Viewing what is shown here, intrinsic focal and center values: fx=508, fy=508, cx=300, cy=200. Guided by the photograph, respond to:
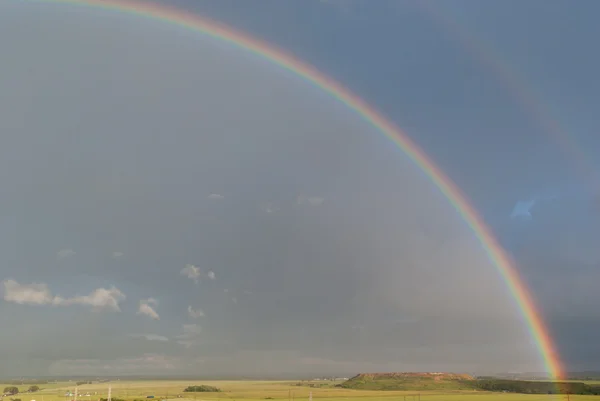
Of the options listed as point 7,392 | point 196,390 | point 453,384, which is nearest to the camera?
point 7,392

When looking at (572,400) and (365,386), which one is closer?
Answer: (572,400)

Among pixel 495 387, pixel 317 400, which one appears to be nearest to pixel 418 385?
pixel 495 387

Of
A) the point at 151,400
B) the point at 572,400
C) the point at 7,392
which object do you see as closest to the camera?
the point at 151,400

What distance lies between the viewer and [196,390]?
546ft

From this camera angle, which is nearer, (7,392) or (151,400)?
(151,400)

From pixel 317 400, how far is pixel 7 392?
101625 mm

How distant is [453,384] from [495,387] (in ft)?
77.5

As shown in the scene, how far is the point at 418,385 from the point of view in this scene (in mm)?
196750

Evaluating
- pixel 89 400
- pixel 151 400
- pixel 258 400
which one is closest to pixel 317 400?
pixel 258 400

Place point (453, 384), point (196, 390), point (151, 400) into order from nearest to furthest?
point (151, 400) → point (196, 390) → point (453, 384)

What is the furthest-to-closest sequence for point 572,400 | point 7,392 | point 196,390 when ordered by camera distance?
point 196,390 < point 7,392 < point 572,400

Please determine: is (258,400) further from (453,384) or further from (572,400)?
(453,384)

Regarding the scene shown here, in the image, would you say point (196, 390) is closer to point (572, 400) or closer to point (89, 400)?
point (89, 400)

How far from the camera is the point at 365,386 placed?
198500 millimetres
